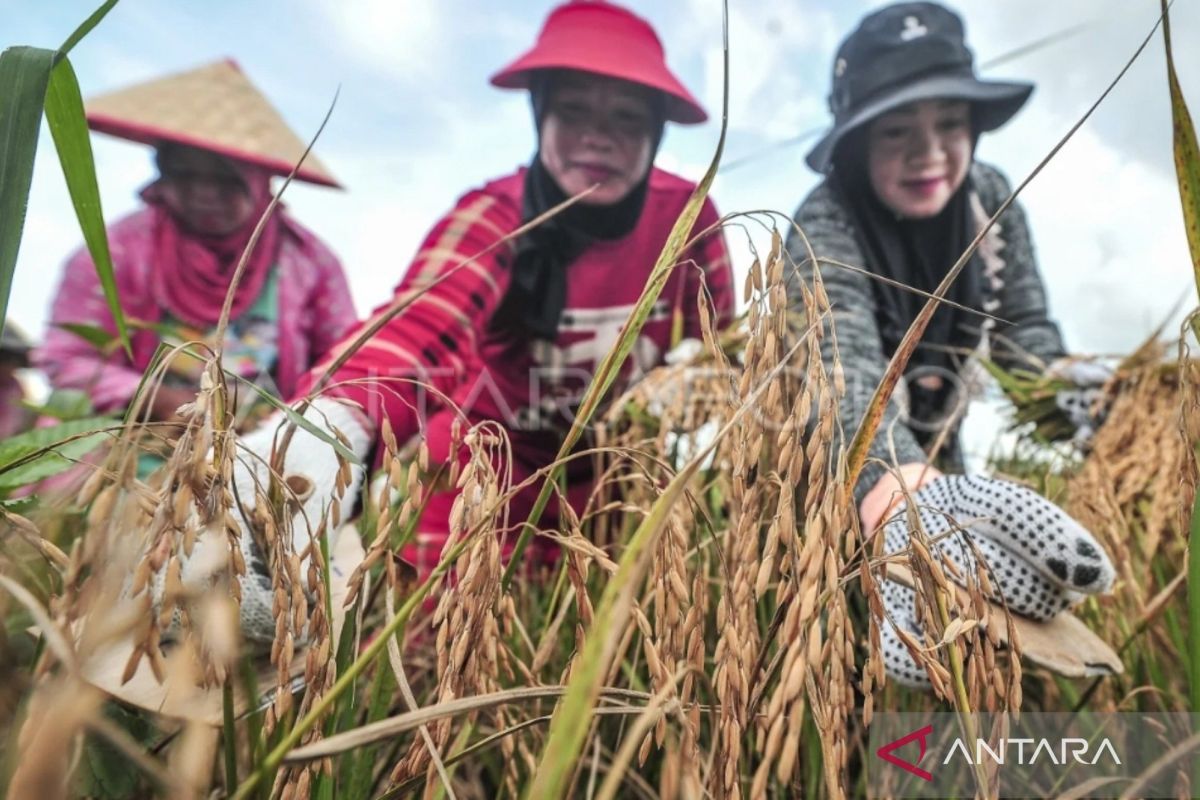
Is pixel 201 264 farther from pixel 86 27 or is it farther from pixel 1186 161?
pixel 1186 161

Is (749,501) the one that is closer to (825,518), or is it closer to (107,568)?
(825,518)

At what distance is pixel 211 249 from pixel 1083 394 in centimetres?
249

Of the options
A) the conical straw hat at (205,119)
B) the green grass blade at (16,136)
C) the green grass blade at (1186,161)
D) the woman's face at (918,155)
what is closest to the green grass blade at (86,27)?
the green grass blade at (16,136)

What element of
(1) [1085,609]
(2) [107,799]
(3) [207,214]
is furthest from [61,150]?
(3) [207,214]

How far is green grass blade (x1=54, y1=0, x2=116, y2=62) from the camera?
0.34m

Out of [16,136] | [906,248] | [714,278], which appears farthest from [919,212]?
[16,136]

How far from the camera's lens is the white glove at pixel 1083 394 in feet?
4.06

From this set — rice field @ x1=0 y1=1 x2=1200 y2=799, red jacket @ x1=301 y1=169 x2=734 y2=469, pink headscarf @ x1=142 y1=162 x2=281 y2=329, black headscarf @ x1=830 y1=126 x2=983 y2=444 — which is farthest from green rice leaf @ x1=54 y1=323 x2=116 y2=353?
pink headscarf @ x1=142 y1=162 x2=281 y2=329

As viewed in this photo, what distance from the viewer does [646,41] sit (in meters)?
1.66

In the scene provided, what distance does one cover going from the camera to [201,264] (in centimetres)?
241

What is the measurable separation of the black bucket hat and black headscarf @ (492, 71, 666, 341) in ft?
1.33

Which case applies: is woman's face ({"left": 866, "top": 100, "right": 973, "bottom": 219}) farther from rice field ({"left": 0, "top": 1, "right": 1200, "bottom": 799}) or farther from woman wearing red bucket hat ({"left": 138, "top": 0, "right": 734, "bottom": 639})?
rice field ({"left": 0, "top": 1, "right": 1200, "bottom": 799})

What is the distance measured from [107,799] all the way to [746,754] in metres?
0.52

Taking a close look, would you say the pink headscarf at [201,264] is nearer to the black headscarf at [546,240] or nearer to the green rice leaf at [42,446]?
the black headscarf at [546,240]
